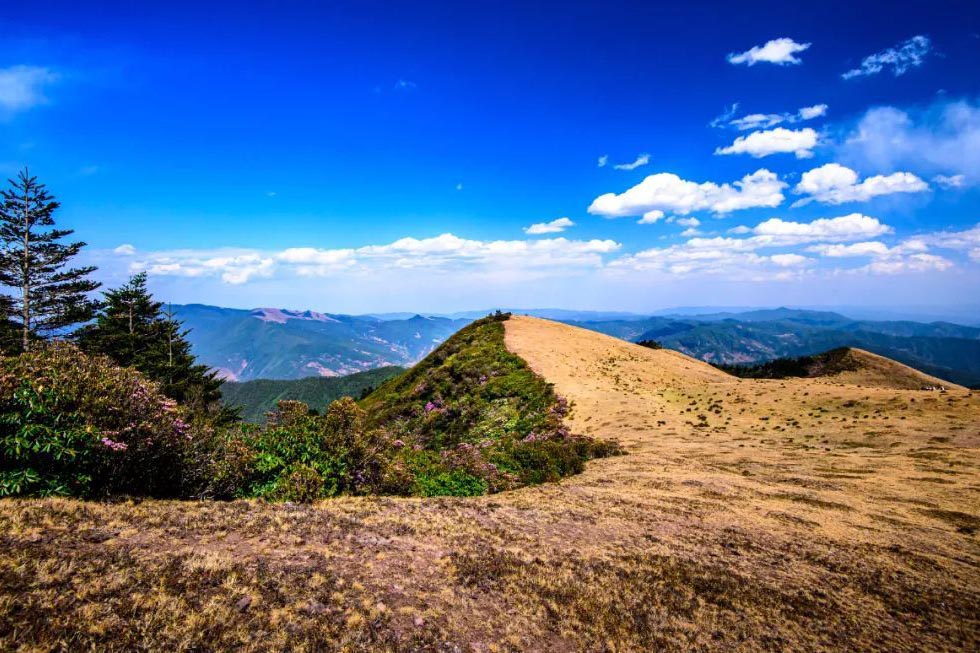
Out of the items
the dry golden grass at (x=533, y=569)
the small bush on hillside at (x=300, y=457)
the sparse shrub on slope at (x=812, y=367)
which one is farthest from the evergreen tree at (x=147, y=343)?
the sparse shrub on slope at (x=812, y=367)

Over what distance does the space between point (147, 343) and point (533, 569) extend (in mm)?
49739

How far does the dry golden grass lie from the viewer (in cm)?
550

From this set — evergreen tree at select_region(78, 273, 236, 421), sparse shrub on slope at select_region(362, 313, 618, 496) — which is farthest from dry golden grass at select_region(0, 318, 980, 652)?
evergreen tree at select_region(78, 273, 236, 421)

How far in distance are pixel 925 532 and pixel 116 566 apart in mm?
16934

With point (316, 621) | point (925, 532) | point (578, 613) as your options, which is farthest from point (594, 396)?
point (316, 621)

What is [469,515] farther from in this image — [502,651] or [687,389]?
[687,389]

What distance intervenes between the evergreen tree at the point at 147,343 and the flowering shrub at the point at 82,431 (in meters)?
32.8

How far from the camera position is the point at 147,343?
4250 centimetres

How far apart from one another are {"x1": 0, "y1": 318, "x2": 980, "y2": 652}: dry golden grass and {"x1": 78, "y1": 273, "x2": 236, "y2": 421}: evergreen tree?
35.7 metres

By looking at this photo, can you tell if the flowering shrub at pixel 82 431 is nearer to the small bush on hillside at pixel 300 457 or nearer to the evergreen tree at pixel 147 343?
the small bush on hillside at pixel 300 457

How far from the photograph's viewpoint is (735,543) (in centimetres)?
1010

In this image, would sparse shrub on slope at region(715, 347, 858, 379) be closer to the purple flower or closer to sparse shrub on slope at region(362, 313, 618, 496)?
sparse shrub on slope at region(362, 313, 618, 496)

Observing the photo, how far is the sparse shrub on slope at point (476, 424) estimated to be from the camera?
618 inches

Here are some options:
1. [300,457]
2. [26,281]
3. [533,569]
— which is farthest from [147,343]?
[533,569]
